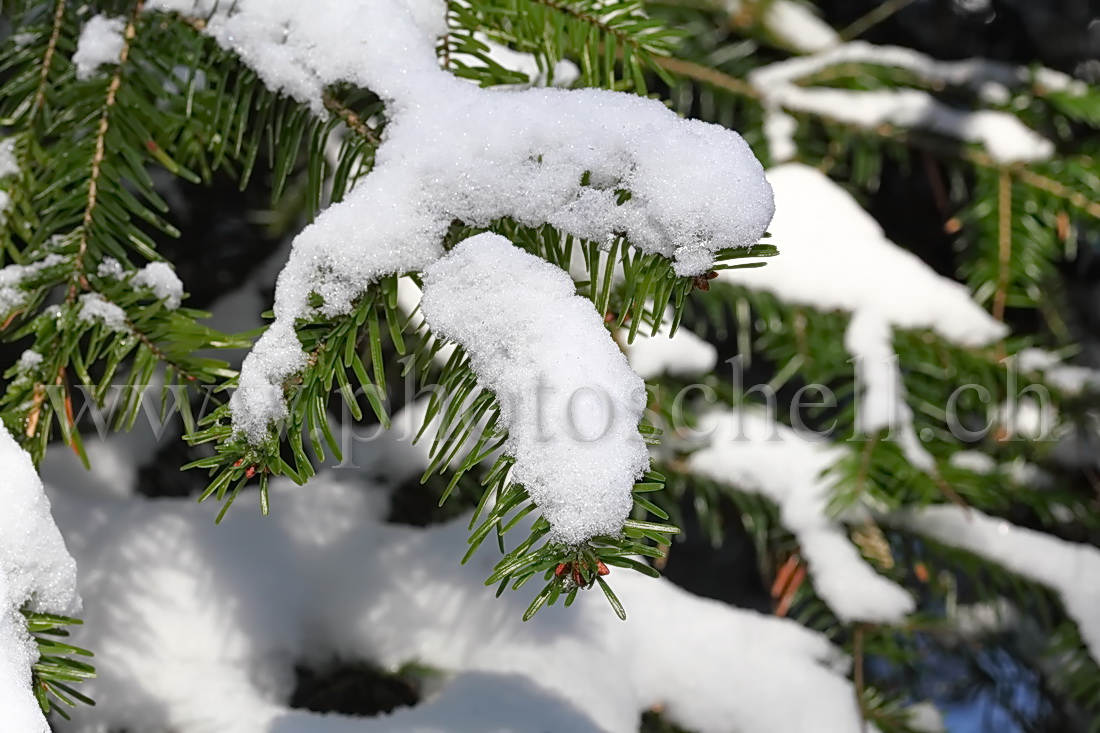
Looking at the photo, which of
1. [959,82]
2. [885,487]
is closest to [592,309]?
[885,487]

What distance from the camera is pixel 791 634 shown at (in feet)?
2.74

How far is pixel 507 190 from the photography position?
0.45 metres

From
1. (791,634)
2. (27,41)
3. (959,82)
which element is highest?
(27,41)

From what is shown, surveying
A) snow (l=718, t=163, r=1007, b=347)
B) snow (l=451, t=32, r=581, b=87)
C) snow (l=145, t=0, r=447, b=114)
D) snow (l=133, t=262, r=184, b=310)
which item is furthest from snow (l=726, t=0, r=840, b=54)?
snow (l=133, t=262, r=184, b=310)

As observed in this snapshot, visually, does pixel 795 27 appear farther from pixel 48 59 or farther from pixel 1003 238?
pixel 48 59

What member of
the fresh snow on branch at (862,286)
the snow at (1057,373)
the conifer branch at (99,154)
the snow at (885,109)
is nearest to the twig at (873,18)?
the snow at (885,109)

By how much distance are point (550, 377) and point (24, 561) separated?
1.01 feet

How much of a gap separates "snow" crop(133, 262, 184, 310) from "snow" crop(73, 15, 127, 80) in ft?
0.55

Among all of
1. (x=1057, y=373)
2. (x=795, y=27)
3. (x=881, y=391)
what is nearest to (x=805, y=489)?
(x=881, y=391)

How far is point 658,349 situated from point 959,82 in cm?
65

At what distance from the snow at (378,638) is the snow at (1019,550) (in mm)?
221

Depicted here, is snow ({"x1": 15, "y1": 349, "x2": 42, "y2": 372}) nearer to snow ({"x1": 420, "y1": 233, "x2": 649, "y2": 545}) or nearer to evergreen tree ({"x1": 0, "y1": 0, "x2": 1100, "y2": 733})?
evergreen tree ({"x1": 0, "y1": 0, "x2": 1100, "y2": 733})

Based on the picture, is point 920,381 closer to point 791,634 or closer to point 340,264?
point 791,634

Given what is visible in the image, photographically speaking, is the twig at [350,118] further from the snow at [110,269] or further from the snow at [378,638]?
the snow at [378,638]
